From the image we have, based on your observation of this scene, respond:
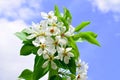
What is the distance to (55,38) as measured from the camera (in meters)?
3.41

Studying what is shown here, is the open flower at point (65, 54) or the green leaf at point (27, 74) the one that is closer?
the open flower at point (65, 54)

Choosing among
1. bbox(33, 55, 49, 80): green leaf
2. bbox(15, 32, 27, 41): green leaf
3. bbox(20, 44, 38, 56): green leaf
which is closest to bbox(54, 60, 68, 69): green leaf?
bbox(33, 55, 49, 80): green leaf

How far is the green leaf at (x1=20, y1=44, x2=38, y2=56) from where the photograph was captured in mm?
3547

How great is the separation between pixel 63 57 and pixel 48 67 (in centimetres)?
19

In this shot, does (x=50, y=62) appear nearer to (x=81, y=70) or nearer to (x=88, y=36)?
(x=81, y=70)

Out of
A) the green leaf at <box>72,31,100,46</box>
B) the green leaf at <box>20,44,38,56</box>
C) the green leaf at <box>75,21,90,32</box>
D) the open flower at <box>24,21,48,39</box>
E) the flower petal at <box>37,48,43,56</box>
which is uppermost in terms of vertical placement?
the green leaf at <box>75,21,90,32</box>

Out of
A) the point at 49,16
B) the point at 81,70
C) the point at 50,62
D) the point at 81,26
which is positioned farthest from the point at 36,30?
the point at 81,70

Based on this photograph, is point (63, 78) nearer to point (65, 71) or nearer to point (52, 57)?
point (65, 71)

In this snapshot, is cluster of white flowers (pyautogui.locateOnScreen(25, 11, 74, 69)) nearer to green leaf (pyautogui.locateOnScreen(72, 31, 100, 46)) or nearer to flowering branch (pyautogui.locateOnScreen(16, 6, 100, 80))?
flowering branch (pyautogui.locateOnScreen(16, 6, 100, 80))

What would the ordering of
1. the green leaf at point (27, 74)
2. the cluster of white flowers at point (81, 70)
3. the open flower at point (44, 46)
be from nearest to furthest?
the open flower at point (44, 46) < the cluster of white flowers at point (81, 70) < the green leaf at point (27, 74)

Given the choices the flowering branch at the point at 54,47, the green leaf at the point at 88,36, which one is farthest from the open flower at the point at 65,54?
the green leaf at the point at 88,36

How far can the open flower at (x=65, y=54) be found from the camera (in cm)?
337

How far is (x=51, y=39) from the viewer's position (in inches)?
133

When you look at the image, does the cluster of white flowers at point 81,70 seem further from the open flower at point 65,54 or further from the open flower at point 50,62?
the open flower at point 50,62
